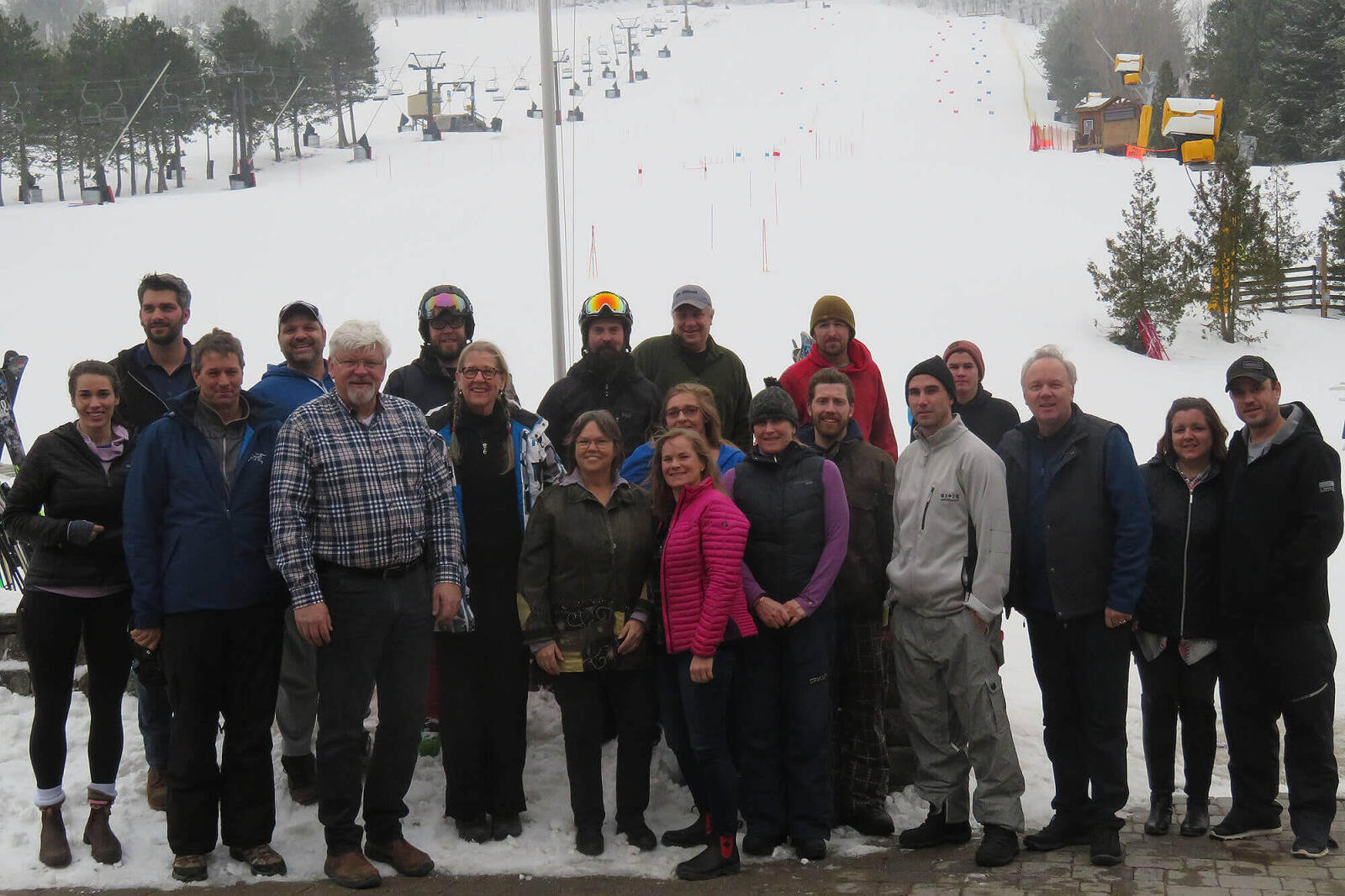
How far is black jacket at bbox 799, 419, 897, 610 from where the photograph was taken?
16.5ft

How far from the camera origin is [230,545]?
4480mm

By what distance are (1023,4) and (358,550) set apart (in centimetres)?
12921

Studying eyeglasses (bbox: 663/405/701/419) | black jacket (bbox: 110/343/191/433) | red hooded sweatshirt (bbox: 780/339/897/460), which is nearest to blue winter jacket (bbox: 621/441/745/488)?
eyeglasses (bbox: 663/405/701/419)

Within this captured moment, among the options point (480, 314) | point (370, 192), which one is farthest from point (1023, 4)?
point (480, 314)

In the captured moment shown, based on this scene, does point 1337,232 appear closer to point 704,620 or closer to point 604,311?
point 604,311

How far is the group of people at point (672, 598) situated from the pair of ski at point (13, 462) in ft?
6.10

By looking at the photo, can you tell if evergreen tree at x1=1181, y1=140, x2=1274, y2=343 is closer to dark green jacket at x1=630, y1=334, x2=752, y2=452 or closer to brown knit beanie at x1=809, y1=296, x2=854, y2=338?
brown knit beanie at x1=809, y1=296, x2=854, y2=338

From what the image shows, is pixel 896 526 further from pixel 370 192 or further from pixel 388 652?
Answer: pixel 370 192

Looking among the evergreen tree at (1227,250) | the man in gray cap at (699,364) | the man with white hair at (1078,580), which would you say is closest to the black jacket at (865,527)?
the man with white hair at (1078,580)

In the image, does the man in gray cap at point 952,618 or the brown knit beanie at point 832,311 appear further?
the brown knit beanie at point 832,311

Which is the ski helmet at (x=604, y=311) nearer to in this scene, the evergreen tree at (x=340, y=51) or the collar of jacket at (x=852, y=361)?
the collar of jacket at (x=852, y=361)

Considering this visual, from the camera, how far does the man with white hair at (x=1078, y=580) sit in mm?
4711

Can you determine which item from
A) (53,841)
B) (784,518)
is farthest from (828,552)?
(53,841)

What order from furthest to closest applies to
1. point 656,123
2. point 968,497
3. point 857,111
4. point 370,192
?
1. point 857,111
2. point 656,123
3. point 370,192
4. point 968,497
